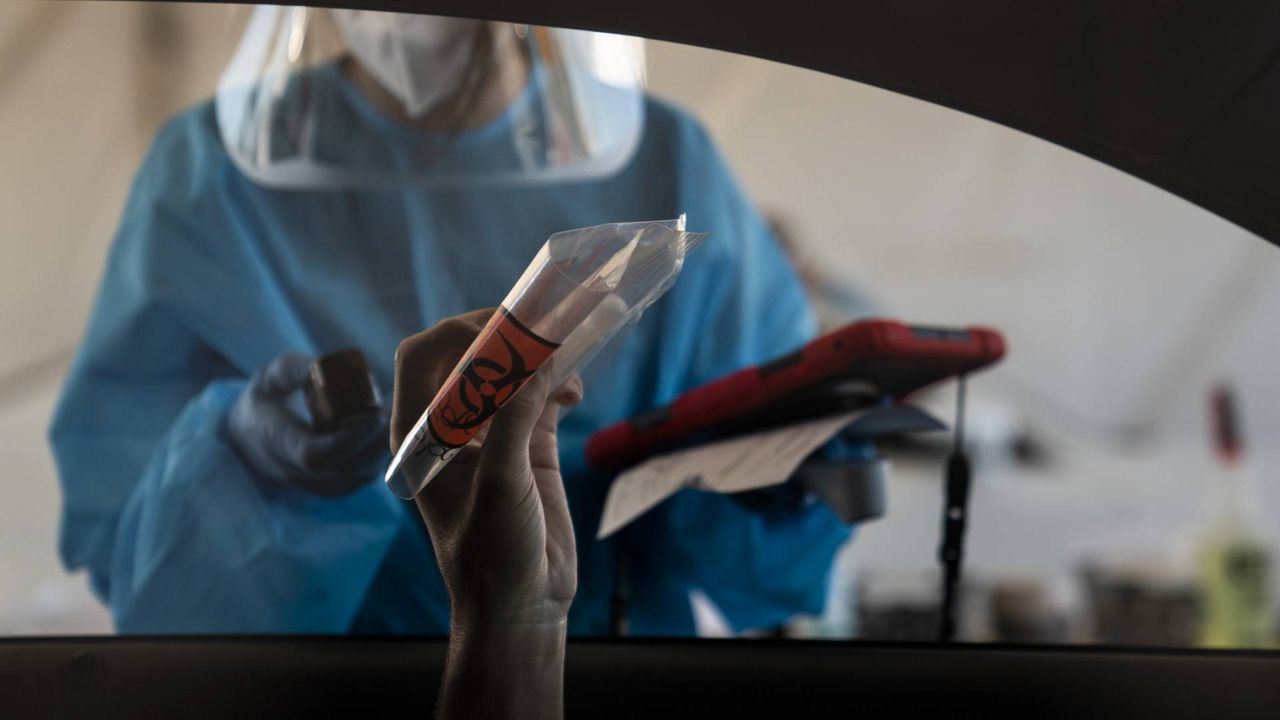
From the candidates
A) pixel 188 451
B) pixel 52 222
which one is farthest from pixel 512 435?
pixel 52 222

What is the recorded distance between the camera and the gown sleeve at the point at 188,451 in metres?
0.74

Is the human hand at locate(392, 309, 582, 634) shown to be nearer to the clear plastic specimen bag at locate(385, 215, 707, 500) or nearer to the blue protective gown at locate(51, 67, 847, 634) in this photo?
the clear plastic specimen bag at locate(385, 215, 707, 500)

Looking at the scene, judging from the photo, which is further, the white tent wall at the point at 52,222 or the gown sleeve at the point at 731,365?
the white tent wall at the point at 52,222

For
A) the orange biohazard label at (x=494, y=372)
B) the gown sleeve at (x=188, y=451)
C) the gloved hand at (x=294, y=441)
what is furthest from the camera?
the gown sleeve at (x=188, y=451)

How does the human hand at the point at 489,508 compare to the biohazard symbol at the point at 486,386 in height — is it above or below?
below

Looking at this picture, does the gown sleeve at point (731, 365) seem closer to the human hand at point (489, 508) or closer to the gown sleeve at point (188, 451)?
the gown sleeve at point (188, 451)

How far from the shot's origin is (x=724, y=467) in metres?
0.57

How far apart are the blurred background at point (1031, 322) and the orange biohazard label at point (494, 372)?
0.96m

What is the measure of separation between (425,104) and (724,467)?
1.49ft

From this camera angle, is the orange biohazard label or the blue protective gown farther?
the blue protective gown

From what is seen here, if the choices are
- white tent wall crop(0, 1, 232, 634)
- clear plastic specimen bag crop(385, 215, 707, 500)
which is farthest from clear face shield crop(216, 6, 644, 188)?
clear plastic specimen bag crop(385, 215, 707, 500)

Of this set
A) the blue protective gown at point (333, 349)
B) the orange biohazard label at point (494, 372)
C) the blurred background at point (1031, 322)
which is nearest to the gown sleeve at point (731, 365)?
the blue protective gown at point (333, 349)

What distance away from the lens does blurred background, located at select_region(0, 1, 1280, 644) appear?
1307 millimetres

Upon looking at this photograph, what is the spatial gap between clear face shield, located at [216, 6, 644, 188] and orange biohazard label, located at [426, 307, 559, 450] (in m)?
0.59
